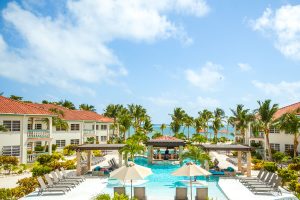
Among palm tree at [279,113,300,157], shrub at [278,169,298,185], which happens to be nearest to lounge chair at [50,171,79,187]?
shrub at [278,169,298,185]

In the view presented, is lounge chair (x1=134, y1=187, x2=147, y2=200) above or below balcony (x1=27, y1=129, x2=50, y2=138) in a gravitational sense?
below

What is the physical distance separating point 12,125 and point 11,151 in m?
3.09

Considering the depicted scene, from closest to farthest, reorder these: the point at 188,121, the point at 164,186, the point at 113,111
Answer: the point at 164,186
the point at 113,111
the point at 188,121

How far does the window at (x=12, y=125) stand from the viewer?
3775cm

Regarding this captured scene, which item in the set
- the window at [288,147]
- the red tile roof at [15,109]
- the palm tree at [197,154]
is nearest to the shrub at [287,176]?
the palm tree at [197,154]

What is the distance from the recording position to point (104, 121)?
7056 cm

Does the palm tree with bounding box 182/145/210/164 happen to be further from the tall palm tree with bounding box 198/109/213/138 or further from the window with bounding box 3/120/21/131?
the tall palm tree with bounding box 198/109/213/138

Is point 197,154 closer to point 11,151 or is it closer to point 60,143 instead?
point 11,151

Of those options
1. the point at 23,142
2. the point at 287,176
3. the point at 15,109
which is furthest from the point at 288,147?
the point at 15,109

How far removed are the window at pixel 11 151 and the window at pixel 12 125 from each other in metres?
2.18

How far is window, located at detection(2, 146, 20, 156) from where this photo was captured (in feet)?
122

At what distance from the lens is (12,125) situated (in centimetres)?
3838

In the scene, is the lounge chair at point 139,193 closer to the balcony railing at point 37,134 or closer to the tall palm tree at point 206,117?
the balcony railing at point 37,134

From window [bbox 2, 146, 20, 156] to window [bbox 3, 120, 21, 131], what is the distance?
2.18 meters
